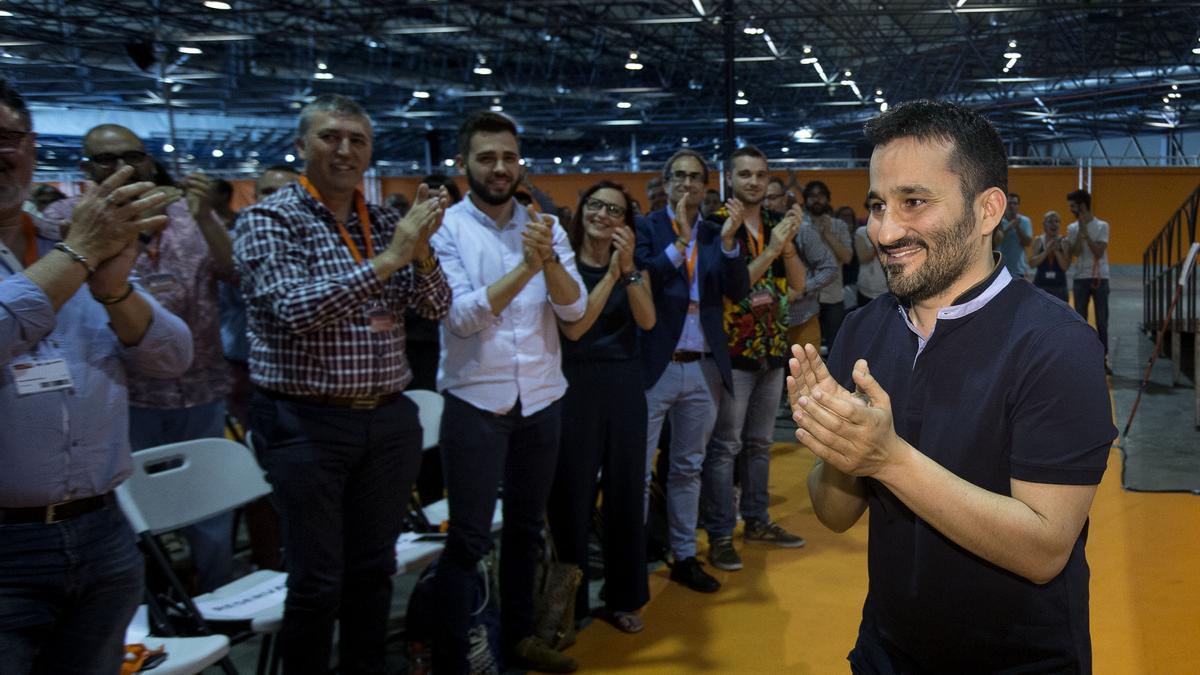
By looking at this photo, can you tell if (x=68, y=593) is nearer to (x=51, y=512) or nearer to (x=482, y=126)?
(x=51, y=512)

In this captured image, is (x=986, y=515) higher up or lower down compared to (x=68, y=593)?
higher up

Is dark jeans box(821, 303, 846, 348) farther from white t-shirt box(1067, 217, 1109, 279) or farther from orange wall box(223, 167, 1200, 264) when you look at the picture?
orange wall box(223, 167, 1200, 264)

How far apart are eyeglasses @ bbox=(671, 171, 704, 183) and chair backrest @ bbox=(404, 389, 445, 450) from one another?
129cm

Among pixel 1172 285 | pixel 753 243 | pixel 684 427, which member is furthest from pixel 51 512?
pixel 1172 285

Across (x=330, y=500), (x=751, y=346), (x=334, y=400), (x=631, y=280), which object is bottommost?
(x=330, y=500)

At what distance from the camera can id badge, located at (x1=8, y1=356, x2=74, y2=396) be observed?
5.49 feet

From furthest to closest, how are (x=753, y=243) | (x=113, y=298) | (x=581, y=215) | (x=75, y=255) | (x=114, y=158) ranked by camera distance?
(x=753, y=243)
(x=581, y=215)
(x=114, y=158)
(x=113, y=298)
(x=75, y=255)

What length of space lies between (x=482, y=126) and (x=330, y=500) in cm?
120

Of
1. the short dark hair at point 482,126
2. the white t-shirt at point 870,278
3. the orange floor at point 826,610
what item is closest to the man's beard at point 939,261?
the short dark hair at point 482,126

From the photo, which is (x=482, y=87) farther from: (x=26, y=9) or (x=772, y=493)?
(x=772, y=493)

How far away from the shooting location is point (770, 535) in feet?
13.9

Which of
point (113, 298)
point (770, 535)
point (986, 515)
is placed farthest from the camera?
point (770, 535)

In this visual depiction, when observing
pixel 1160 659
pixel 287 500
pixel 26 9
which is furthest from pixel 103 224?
pixel 26 9

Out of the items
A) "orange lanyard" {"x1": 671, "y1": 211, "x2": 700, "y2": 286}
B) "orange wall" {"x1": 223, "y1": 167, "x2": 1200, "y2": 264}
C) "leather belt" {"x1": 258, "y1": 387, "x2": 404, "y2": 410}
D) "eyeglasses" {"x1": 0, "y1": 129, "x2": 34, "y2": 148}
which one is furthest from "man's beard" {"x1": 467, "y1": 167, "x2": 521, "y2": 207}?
"orange wall" {"x1": 223, "y1": 167, "x2": 1200, "y2": 264}
